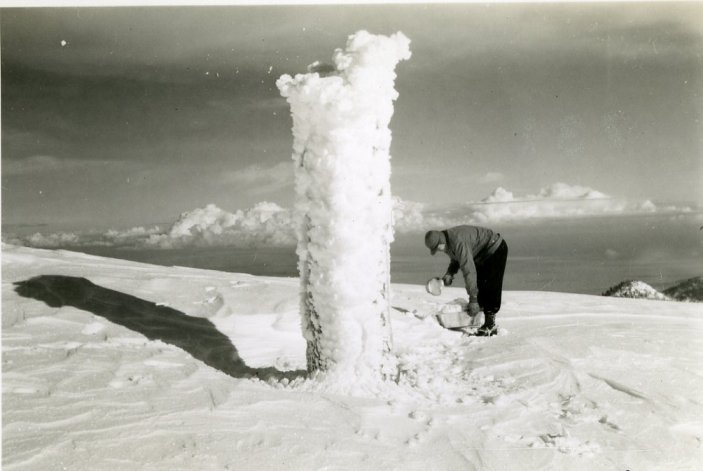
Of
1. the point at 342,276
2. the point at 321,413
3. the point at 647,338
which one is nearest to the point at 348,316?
the point at 342,276

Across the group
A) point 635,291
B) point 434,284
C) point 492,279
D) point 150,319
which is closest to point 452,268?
point 434,284

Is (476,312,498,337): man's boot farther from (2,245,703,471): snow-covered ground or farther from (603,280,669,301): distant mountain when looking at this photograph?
(603,280,669,301): distant mountain

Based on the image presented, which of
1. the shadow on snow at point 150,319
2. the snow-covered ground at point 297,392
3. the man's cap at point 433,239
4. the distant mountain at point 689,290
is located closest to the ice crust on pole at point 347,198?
the snow-covered ground at point 297,392

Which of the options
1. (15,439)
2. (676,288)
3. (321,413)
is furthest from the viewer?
(676,288)

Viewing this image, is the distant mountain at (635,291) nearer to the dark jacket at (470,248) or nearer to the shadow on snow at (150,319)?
the dark jacket at (470,248)

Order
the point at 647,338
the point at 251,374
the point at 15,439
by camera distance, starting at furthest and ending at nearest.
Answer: the point at 647,338 → the point at 251,374 → the point at 15,439

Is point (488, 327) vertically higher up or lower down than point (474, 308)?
lower down

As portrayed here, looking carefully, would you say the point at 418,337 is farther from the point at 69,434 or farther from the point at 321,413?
the point at 69,434

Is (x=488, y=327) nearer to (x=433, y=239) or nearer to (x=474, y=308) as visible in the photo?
(x=474, y=308)
